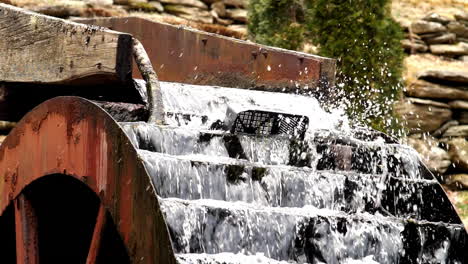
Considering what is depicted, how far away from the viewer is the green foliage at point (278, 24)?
13500 millimetres

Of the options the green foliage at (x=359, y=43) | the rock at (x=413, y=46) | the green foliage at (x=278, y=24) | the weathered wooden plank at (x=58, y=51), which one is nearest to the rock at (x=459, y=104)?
the green foliage at (x=359, y=43)

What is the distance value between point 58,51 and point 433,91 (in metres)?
12.5

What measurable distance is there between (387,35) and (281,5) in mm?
1737

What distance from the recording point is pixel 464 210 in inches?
521

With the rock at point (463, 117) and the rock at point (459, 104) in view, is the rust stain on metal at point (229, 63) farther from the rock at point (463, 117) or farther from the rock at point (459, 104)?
the rock at point (463, 117)

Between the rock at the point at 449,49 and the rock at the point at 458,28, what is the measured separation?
0.42m

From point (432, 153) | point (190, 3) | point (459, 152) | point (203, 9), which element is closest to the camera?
point (432, 153)

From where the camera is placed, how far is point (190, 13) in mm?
17781

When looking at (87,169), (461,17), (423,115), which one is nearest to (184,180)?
(87,169)

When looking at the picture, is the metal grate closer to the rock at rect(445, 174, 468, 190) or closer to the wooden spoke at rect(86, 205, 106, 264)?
the wooden spoke at rect(86, 205, 106, 264)

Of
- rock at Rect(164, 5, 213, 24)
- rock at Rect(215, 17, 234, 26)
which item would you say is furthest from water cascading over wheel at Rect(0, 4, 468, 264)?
rock at Rect(215, 17, 234, 26)

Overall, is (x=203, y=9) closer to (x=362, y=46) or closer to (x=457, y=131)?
Answer: (x=457, y=131)

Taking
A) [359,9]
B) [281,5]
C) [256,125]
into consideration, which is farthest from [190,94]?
[281,5]

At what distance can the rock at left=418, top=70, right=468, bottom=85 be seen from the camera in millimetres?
15906
